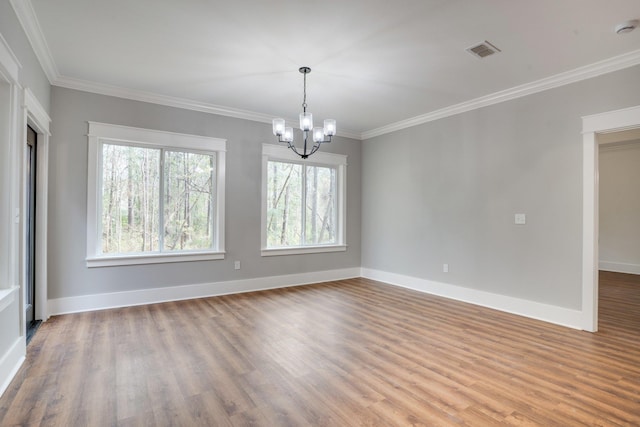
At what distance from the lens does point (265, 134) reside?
5.49 metres

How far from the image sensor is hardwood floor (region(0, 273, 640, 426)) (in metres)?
2.04

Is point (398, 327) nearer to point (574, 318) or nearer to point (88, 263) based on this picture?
point (574, 318)

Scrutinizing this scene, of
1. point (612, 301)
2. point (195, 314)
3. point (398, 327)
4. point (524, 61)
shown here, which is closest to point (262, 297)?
point (195, 314)

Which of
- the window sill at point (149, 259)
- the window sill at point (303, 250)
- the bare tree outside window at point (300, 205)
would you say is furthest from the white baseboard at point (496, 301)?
the window sill at point (149, 259)

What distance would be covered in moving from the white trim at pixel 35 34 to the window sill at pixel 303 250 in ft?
11.5

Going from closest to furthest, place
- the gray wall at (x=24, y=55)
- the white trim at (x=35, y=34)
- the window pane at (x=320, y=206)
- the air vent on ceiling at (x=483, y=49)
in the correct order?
the gray wall at (x=24, y=55)
the white trim at (x=35, y=34)
the air vent on ceiling at (x=483, y=49)
the window pane at (x=320, y=206)

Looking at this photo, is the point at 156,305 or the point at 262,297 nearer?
the point at 156,305

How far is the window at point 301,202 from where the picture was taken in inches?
221

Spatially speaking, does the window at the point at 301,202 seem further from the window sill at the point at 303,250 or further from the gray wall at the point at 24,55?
the gray wall at the point at 24,55

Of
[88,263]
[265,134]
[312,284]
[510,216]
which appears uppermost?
[265,134]

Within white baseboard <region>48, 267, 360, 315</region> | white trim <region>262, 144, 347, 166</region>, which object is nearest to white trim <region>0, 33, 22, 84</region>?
white baseboard <region>48, 267, 360, 315</region>

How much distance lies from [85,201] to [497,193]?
17.5 ft

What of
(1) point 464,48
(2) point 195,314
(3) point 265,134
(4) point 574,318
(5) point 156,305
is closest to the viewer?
(1) point 464,48

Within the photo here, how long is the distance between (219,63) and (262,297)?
125 inches
